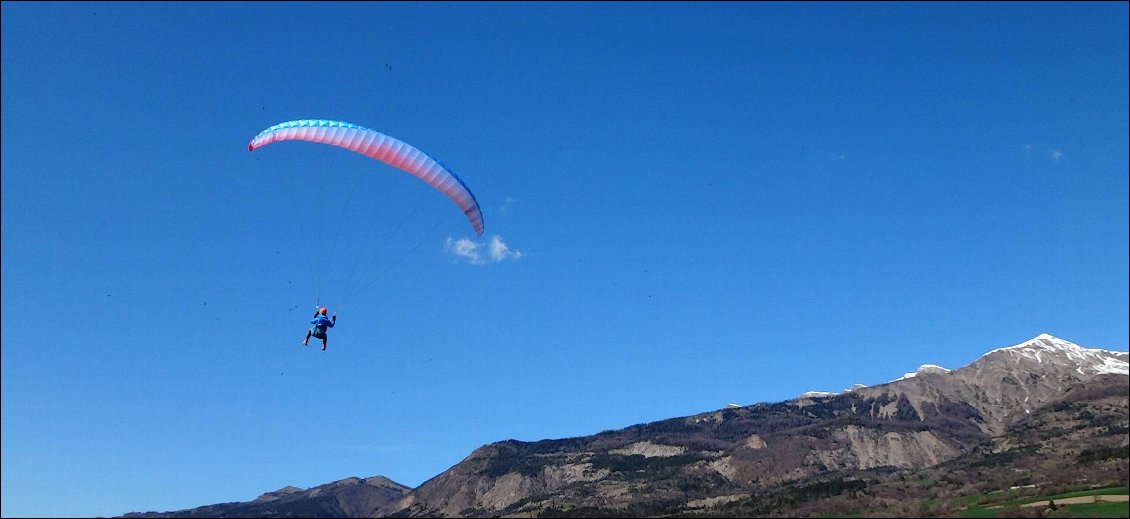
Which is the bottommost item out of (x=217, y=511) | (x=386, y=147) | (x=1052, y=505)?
(x=1052, y=505)

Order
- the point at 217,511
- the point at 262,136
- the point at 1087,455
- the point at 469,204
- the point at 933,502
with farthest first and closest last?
the point at 217,511
the point at 1087,455
the point at 933,502
the point at 469,204
the point at 262,136

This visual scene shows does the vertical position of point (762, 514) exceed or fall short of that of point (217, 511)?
it falls short

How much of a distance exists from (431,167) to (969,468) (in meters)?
170

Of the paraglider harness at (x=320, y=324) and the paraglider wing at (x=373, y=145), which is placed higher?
A: the paraglider wing at (x=373, y=145)

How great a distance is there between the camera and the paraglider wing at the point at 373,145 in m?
51.2

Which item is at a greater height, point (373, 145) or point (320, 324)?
point (373, 145)

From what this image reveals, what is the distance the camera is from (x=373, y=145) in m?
52.3

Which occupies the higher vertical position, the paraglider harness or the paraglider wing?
the paraglider wing

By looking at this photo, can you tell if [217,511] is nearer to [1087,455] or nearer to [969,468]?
[969,468]

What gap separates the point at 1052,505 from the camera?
299ft

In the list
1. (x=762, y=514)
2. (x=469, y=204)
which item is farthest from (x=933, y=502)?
(x=469, y=204)

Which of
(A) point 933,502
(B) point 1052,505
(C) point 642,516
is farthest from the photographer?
(C) point 642,516

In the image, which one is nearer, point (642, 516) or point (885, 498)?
point (885, 498)

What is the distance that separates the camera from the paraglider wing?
5116cm
